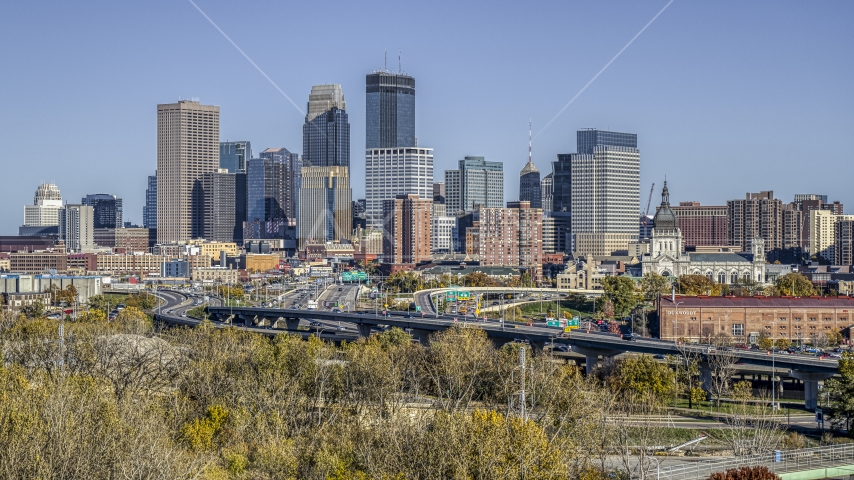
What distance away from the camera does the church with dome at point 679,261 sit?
612ft

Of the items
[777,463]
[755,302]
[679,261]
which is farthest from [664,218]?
[777,463]

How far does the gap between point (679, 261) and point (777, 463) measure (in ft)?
464

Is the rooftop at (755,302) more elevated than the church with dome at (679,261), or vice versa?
the church with dome at (679,261)

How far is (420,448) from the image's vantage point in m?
40.6

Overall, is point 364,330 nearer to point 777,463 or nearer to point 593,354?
point 593,354

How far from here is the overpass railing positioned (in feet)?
150

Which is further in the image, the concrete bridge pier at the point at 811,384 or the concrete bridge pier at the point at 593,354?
the concrete bridge pier at the point at 593,354

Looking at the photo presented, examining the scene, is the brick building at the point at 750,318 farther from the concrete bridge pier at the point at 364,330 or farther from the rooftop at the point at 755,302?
the concrete bridge pier at the point at 364,330

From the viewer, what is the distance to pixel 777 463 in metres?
46.9

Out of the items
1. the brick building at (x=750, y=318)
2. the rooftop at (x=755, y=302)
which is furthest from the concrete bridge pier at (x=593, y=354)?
the rooftop at (x=755, y=302)

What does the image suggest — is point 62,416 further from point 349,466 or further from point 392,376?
point 392,376

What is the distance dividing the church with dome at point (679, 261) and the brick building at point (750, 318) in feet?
232

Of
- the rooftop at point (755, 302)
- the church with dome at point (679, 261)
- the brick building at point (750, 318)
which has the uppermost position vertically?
the church with dome at point (679, 261)

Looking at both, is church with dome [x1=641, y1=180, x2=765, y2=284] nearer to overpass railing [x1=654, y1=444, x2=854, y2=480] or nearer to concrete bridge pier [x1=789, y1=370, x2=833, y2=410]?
concrete bridge pier [x1=789, y1=370, x2=833, y2=410]
